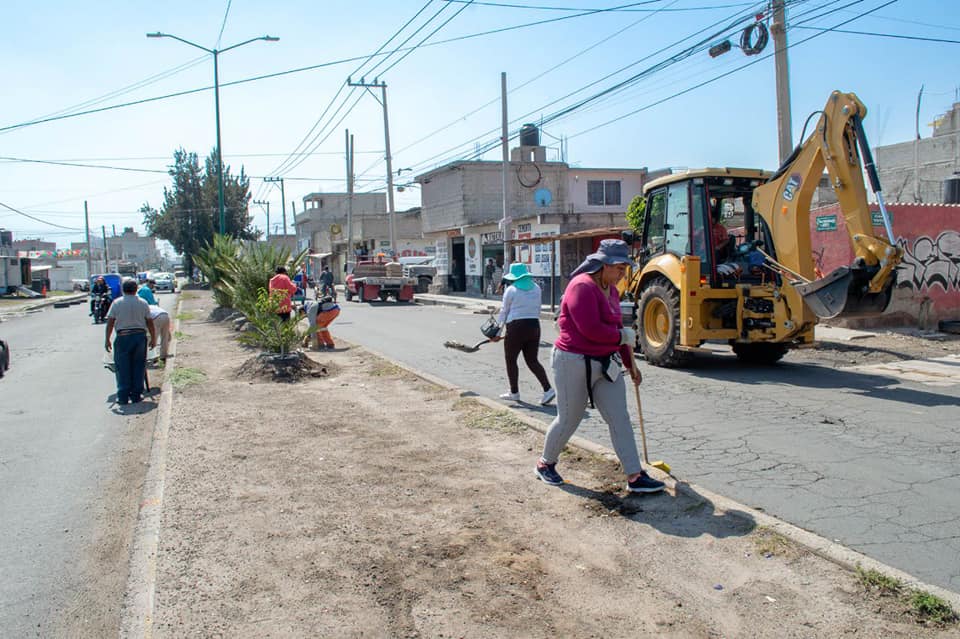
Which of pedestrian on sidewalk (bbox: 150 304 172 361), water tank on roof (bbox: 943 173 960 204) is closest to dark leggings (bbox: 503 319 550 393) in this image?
pedestrian on sidewalk (bbox: 150 304 172 361)

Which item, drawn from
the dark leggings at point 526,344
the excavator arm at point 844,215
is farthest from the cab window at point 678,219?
the dark leggings at point 526,344

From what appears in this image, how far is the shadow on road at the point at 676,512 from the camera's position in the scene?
4.54 m

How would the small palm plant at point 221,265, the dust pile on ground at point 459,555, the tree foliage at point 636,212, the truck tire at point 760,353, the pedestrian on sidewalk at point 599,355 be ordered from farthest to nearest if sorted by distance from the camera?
the tree foliage at point 636,212
the small palm plant at point 221,265
the truck tire at point 760,353
the pedestrian on sidewalk at point 599,355
the dust pile on ground at point 459,555

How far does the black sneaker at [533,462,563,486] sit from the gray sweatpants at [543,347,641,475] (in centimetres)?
36

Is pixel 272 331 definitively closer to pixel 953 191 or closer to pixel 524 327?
pixel 524 327

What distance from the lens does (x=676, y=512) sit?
15.9 feet

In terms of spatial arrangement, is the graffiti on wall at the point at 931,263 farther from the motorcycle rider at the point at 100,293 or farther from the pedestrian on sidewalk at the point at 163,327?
the motorcycle rider at the point at 100,293

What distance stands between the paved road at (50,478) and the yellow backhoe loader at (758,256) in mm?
7490

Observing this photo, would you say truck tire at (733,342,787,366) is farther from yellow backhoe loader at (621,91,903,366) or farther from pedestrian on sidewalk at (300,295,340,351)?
pedestrian on sidewalk at (300,295,340,351)

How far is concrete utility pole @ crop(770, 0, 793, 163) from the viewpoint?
13.3 meters

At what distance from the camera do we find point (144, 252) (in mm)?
163375

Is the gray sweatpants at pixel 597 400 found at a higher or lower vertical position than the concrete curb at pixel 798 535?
higher

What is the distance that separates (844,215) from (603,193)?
29.7m

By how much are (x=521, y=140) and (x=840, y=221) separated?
25.2m
